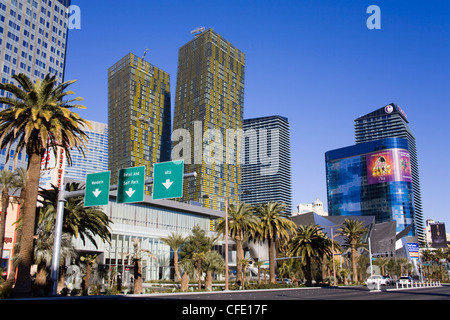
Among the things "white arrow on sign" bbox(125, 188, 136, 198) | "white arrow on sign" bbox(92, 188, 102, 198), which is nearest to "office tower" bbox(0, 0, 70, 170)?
"white arrow on sign" bbox(92, 188, 102, 198)

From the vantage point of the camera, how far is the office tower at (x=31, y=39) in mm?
122625

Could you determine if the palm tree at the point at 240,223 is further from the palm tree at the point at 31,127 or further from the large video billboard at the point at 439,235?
the large video billboard at the point at 439,235

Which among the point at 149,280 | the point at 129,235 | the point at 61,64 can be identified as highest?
the point at 61,64

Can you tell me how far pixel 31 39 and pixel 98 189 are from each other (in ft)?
407

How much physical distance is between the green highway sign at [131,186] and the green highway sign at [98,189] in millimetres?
986

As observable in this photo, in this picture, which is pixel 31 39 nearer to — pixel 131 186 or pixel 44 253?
pixel 44 253

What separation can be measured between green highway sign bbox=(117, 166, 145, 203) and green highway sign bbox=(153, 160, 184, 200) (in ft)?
4.46

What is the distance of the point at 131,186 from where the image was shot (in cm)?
2630

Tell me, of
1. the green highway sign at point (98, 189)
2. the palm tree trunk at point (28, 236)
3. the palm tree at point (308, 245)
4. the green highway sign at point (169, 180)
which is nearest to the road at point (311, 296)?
the palm tree trunk at point (28, 236)

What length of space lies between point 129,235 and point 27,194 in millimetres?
41771

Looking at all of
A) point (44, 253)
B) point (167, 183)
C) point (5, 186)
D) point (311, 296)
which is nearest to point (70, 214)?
point (44, 253)

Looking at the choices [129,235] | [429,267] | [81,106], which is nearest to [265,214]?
[129,235]
